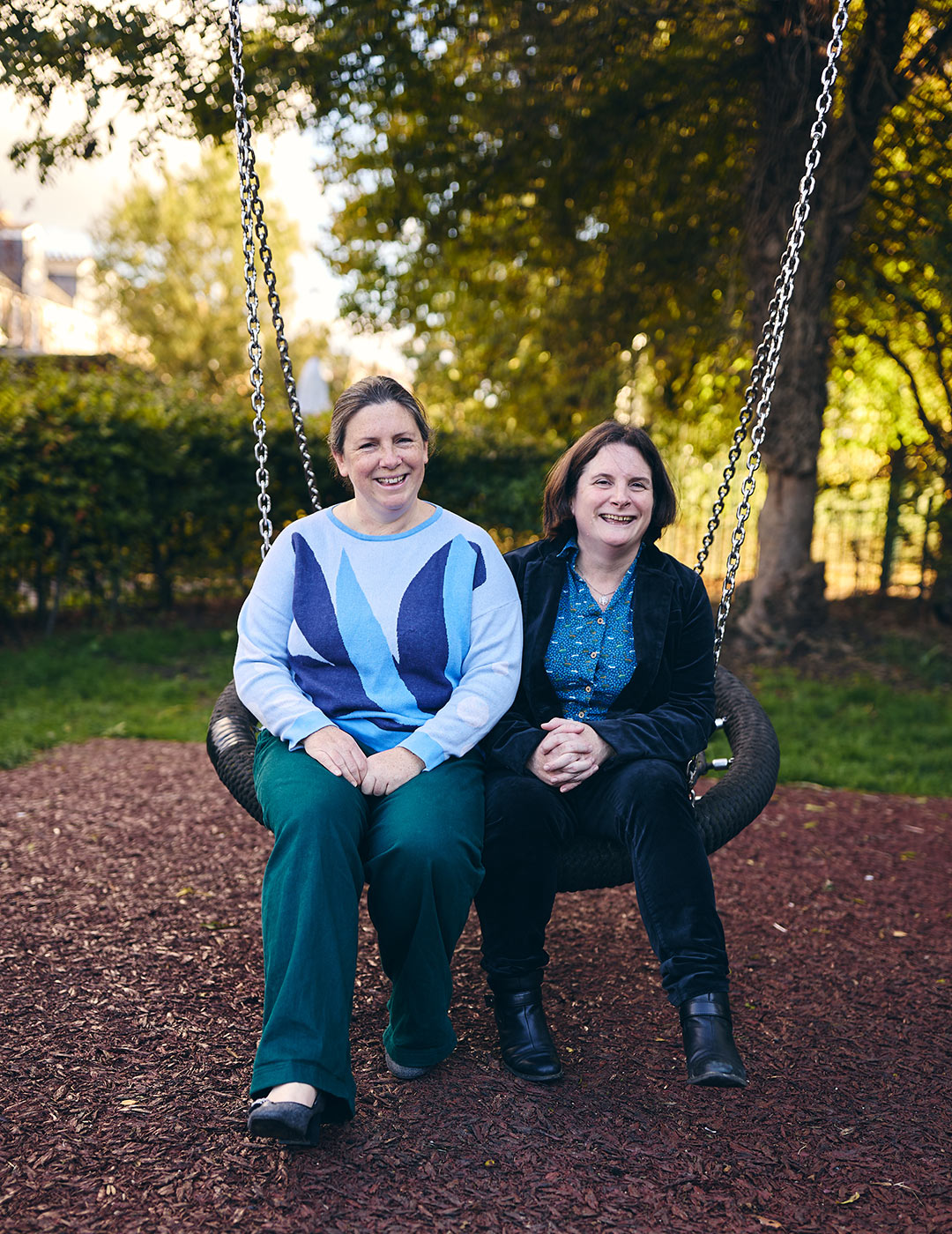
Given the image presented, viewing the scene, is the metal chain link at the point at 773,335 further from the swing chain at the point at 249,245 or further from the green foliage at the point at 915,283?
the green foliage at the point at 915,283

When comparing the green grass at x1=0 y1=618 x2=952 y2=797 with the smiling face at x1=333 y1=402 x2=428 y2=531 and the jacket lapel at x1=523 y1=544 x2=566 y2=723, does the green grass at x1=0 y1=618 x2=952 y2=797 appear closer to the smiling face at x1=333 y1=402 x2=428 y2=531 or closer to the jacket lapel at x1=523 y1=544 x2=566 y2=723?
the jacket lapel at x1=523 y1=544 x2=566 y2=723

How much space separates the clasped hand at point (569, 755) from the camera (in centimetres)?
234

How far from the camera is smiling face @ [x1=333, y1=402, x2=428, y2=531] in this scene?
2389 millimetres

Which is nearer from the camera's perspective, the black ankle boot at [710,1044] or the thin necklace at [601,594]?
the black ankle boot at [710,1044]

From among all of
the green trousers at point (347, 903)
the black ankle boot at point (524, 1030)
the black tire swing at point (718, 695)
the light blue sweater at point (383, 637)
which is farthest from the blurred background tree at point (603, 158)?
the black ankle boot at point (524, 1030)

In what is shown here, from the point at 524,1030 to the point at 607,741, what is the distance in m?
0.68

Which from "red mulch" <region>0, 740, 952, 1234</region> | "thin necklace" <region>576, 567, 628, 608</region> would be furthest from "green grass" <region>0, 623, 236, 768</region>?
"thin necklace" <region>576, 567, 628, 608</region>

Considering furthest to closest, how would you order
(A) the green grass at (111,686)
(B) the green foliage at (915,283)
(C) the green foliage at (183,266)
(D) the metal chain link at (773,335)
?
(C) the green foliage at (183,266) < (B) the green foliage at (915,283) < (A) the green grass at (111,686) < (D) the metal chain link at (773,335)

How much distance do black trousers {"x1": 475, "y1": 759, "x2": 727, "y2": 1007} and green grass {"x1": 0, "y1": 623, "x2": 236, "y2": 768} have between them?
344 cm

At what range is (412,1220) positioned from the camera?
1820 mm

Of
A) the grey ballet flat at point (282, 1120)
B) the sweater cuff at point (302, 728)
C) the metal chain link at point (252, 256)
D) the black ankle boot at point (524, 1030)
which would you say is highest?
the metal chain link at point (252, 256)

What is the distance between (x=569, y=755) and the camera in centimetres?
233

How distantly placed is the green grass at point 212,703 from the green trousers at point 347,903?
3.31 metres

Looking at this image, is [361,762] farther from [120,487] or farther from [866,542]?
[866,542]
